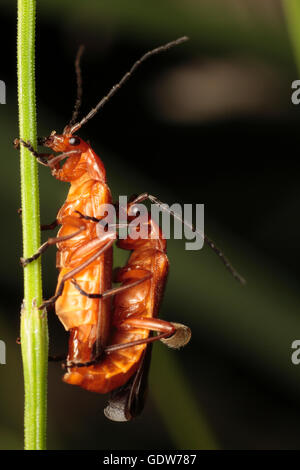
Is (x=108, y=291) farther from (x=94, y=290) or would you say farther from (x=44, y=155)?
(x=44, y=155)

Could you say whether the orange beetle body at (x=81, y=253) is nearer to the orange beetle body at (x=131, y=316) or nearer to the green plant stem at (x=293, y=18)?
the orange beetle body at (x=131, y=316)

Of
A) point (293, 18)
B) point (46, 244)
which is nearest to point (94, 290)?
point (46, 244)

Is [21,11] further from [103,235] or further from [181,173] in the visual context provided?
[181,173]

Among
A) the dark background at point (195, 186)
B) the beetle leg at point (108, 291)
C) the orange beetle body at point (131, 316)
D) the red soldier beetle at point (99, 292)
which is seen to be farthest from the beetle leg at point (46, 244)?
the dark background at point (195, 186)

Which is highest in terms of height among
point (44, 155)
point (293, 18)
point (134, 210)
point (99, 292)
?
point (293, 18)

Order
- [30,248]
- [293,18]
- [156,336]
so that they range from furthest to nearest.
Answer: [293,18], [156,336], [30,248]

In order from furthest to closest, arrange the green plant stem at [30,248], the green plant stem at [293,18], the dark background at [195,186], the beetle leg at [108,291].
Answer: the dark background at [195,186] → the green plant stem at [293,18] → the beetle leg at [108,291] → the green plant stem at [30,248]

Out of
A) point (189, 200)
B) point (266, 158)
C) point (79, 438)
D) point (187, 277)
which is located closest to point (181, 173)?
point (189, 200)
